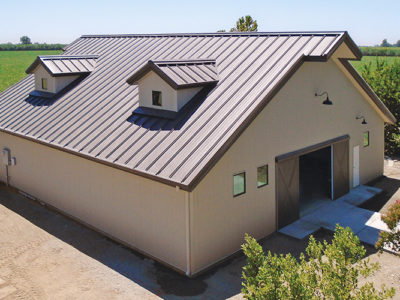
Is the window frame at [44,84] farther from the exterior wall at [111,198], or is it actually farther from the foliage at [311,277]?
the foliage at [311,277]

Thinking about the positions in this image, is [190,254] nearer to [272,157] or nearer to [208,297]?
[208,297]

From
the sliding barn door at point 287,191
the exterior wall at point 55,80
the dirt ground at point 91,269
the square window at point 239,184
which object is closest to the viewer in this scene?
the dirt ground at point 91,269

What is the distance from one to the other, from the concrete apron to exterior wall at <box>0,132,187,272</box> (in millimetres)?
4390

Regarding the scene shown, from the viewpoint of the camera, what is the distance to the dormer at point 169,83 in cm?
1445

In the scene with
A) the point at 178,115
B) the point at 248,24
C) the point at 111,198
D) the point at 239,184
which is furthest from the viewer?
the point at 248,24

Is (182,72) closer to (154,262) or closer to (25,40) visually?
(154,262)

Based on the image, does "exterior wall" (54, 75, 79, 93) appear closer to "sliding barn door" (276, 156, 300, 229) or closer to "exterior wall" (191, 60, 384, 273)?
"exterior wall" (191, 60, 384, 273)

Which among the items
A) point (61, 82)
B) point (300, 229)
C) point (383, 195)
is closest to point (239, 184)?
point (300, 229)

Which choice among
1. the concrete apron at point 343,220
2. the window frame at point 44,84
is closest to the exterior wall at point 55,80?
the window frame at point 44,84

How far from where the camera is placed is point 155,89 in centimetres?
1514

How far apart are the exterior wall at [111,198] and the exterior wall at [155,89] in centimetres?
267

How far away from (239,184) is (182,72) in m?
4.29

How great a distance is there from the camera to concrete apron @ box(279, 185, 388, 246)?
1501 centimetres

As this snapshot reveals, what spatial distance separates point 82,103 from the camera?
17.9 meters
